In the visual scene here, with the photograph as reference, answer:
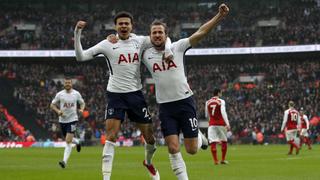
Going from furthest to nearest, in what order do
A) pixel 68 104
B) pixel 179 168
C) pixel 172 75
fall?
pixel 68 104 < pixel 172 75 < pixel 179 168

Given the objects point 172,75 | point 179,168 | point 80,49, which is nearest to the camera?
point 179,168

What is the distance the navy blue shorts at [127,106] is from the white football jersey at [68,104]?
8646 mm

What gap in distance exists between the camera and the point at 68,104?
20.6m

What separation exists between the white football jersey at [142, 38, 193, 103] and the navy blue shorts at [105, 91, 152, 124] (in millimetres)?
967

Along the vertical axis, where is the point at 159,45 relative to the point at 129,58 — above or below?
above

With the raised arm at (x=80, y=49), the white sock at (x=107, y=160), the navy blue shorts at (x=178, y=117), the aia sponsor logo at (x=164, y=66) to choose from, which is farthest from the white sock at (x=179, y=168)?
the raised arm at (x=80, y=49)

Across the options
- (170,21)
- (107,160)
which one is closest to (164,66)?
(107,160)

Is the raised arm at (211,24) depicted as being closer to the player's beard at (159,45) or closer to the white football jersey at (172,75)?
the white football jersey at (172,75)

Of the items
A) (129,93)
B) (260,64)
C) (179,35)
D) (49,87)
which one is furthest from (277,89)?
(129,93)

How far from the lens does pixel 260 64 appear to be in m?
61.4

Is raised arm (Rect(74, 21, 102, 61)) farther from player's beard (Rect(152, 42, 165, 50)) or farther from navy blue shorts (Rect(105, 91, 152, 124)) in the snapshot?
player's beard (Rect(152, 42, 165, 50))

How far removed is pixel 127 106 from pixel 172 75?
1.35m

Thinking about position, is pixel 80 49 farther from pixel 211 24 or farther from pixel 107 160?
pixel 211 24

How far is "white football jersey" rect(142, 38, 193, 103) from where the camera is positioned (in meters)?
10.9
